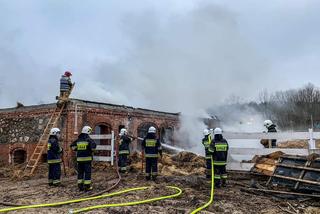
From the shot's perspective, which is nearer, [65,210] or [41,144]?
[65,210]

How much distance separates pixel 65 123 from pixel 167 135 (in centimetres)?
758

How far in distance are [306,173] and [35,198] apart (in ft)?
23.4

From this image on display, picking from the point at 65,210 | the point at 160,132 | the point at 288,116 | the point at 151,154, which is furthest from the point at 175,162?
the point at 288,116

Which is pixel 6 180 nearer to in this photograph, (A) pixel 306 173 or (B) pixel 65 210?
(B) pixel 65 210

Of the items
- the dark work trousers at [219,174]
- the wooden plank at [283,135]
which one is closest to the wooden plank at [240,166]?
the wooden plank at [283,135]

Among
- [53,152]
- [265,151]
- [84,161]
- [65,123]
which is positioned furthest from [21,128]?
[265,151]

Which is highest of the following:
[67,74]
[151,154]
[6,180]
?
[67,74]

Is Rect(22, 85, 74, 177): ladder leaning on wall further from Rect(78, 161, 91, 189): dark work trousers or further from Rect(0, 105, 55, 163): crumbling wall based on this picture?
Rect(78, 161, 91, 189): dark work trousers

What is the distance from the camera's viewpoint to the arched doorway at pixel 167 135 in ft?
65.9

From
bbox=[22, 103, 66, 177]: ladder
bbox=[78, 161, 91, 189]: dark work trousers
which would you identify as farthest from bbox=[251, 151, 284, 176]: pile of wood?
bbox=[22, 103, 66, 177]: ladder

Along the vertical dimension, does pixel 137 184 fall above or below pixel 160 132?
below

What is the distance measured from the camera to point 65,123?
1465 centimetres

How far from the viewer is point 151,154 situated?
35.5 feet

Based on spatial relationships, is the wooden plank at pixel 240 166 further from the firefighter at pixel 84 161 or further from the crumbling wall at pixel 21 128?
the crumbling wall at pixel 21 128
